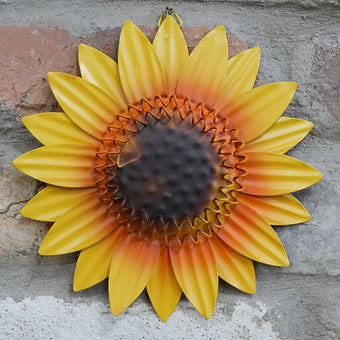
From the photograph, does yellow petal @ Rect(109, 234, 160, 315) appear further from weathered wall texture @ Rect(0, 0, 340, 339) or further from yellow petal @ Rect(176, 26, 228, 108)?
yellow petal @ Rect(176, 26, 228, 108)

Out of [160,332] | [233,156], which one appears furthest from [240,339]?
[233,156]

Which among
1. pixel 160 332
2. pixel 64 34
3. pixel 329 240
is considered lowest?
pixel 160 332

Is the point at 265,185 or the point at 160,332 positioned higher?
the point at 265,185

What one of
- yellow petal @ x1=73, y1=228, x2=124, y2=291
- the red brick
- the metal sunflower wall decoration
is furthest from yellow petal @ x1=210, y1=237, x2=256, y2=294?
the red brick

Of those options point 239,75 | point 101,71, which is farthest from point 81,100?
point 239,75

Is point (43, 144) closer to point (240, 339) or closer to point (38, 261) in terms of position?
point (38, 261)

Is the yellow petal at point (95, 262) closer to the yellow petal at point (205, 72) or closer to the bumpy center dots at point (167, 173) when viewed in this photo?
the bumpy center dots at point (167, 173)

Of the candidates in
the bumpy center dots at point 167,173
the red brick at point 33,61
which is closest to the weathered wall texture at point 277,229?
the red brick at point 33,61
